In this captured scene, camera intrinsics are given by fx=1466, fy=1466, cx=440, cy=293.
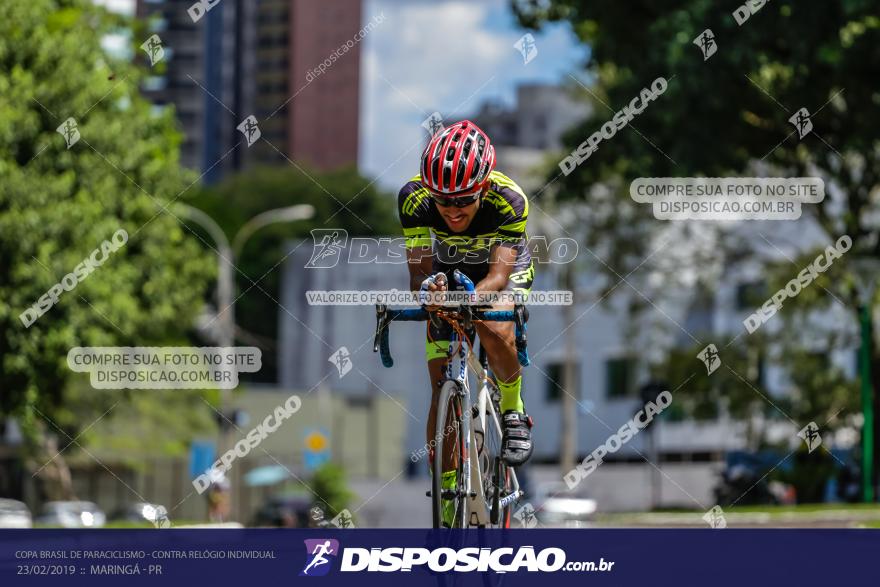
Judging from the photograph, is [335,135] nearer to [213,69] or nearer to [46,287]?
[213,69]

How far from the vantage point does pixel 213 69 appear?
132 m

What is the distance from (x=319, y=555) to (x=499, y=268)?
1.95 meters

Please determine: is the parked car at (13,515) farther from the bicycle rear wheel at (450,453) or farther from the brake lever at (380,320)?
the bicycle rear wheel at (450,453)

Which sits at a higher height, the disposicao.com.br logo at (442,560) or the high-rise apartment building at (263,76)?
the high-rise apartment building at (263,76)

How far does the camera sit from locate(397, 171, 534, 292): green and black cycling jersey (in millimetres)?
8633

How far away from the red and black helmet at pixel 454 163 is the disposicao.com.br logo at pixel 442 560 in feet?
6.58

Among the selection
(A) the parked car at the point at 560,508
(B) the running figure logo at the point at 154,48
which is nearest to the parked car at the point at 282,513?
(A) the parked car at the point at 560,508

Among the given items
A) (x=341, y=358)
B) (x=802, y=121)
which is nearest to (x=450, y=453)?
(x=341, y=358)

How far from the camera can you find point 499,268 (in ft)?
28.1

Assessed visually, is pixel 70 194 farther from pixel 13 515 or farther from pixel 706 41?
pixel 13 515

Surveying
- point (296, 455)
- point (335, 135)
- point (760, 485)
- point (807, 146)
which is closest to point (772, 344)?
point (760, 485)

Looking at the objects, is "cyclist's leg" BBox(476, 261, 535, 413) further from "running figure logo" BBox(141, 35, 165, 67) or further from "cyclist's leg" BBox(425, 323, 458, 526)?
"running figure logo" BBox(141, 35, 165, 67)

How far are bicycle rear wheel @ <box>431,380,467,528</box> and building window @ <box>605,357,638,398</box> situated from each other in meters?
59.0

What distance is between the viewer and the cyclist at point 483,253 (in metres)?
8.45
